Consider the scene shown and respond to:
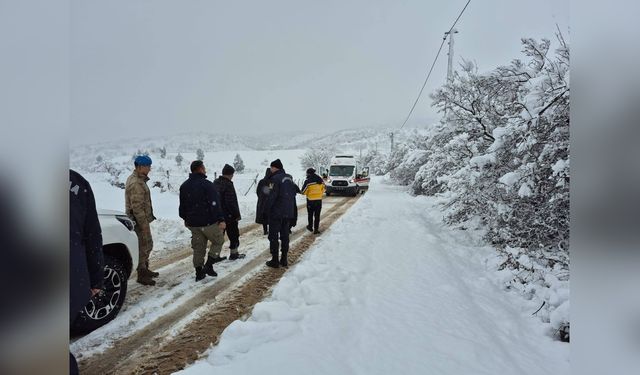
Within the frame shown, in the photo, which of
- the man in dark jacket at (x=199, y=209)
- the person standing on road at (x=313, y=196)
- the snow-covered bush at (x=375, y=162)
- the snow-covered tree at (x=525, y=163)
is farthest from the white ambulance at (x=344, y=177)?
the snow-covered bush at (x=375, y=162)

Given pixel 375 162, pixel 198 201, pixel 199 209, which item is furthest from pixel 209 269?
pixel 375 162

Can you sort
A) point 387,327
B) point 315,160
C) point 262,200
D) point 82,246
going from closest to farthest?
point 82,246, point 387,327, point 262,200, point 315,160

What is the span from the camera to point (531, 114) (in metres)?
4.82

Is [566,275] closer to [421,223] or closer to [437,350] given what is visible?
[437,350]

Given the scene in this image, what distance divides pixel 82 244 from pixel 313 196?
7818 mm

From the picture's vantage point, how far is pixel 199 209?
545 centimetres

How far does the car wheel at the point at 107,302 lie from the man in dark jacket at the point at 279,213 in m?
2.55

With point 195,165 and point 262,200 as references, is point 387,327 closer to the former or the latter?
point 195,165

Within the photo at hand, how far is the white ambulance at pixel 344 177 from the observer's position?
2327cm

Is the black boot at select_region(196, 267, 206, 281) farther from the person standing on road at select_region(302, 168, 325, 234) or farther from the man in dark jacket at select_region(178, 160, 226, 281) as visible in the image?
the person standing on road at select_region(302, 168, 325, 234)
